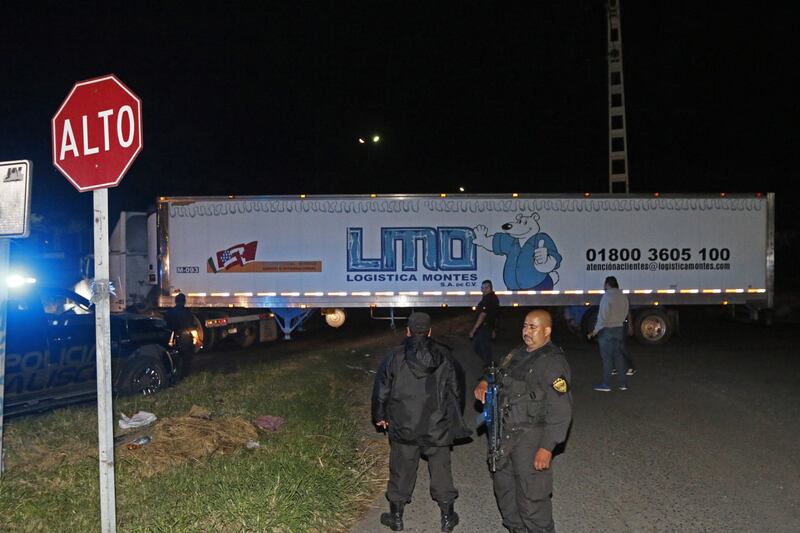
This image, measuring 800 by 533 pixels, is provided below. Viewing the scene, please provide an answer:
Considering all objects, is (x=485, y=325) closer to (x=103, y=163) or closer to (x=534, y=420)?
(x=534, y=420)

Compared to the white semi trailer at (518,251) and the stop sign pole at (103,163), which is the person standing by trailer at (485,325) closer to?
the white semi trailer at (518,251)

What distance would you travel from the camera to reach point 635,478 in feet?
21.2

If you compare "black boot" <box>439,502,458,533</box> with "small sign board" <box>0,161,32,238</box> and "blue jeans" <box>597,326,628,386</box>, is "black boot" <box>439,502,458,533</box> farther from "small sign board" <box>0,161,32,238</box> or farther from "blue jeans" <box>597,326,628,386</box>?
"blue jeans" <box>597,326,628,386</box>

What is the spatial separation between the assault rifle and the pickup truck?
5.89 metres

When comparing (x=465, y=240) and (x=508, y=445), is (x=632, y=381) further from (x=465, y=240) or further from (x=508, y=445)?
(x=508, y=445)

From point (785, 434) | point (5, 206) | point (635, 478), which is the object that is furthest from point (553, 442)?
point (785, 434)

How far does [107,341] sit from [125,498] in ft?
6.44

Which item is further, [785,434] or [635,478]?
[785,434]

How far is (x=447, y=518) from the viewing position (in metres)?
5.26

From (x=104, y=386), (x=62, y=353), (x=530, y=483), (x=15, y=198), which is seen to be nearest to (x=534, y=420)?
(x=530, y=483)

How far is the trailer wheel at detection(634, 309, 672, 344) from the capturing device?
1706 cm

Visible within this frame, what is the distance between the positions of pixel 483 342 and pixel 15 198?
26.0 ft

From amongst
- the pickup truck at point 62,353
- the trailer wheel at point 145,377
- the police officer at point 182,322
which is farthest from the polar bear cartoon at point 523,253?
the pickup truck at point 62,353

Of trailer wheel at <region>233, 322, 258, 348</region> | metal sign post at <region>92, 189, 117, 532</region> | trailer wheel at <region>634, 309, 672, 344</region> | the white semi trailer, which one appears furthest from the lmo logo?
metal sign post at <region>92, 189, 117, 532</region>
